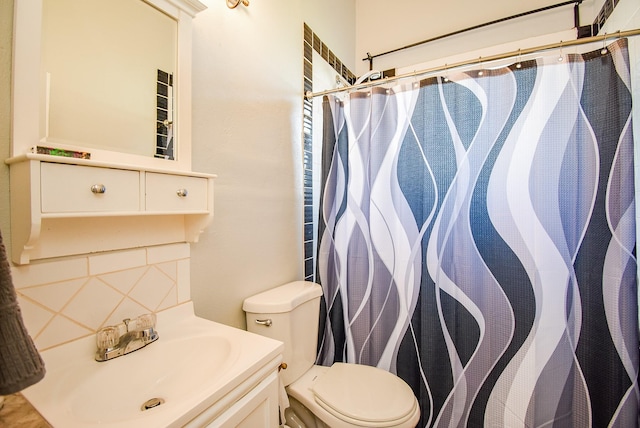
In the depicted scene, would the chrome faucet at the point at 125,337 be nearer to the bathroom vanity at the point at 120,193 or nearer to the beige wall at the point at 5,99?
the bathroom vanity at the point at 120,193

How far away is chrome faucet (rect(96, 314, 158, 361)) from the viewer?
747 mm

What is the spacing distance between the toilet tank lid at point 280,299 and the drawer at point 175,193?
1.62 ft

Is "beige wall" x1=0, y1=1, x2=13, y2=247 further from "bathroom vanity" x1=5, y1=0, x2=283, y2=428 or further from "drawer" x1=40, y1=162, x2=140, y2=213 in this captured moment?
"drawer" x1=40, y1=162, x2=140, y2=213

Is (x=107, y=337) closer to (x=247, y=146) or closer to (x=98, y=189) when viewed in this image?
(x=98, y=189)

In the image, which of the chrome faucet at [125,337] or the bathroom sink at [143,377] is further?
the chrome faucet at [125,337]

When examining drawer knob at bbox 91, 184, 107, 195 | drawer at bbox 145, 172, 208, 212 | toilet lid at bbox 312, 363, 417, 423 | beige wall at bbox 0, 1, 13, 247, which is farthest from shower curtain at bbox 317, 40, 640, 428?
beige wall at bbox 0, 1, 13, 247

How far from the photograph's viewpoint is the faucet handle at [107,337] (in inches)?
29.4

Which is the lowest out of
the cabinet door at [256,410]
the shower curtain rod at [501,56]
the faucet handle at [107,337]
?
the cabinet door at [256,410]

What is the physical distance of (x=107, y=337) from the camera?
753mm

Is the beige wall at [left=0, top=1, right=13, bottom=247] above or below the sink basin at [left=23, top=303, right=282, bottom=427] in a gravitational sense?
above

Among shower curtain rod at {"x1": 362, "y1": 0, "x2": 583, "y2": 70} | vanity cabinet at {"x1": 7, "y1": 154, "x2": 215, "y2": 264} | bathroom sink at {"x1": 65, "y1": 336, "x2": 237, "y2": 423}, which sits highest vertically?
shower curtain rod at {"x1": 362, "y1": 0, "x2": 583, "y2": 70}

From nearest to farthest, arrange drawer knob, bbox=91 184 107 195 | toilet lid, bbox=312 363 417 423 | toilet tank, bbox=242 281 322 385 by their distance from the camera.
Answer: drawer knob, bbox=91 184 107 195 → toilet lid, bbox=312 363 417 423 → toilet tank, bbox=242 281 322 385

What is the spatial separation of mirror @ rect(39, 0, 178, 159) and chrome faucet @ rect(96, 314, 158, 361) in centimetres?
50

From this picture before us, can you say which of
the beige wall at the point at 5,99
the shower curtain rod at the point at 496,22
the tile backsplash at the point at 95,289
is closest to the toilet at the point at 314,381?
the tile backsplash at the point at 95,289
